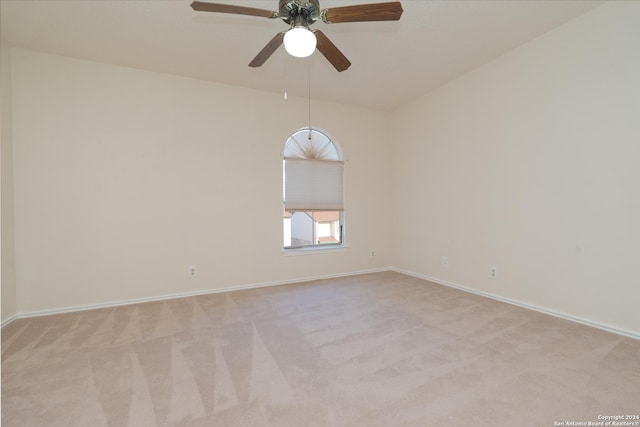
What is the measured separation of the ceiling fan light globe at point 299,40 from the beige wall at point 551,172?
249cm

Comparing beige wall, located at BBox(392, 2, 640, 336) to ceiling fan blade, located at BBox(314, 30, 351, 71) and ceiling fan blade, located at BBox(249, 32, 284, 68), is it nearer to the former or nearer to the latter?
ceiling fan blade, located at BBox(314, 30, 351, 71)

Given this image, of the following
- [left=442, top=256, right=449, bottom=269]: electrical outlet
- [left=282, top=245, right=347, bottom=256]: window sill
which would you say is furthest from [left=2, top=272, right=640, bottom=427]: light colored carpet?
[left=282, top=245, right=347, bottom=256]: window sill

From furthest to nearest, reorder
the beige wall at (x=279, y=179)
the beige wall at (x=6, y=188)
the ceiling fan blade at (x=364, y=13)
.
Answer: the beige wall at (x=6, y=188)
the beige wall at (x=279, y=179)
the ceiling fan blade at (x=364, y=13)

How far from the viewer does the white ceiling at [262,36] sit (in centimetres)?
225

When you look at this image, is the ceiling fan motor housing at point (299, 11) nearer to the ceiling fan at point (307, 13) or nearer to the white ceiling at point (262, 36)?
the ceiling fan at point (307, 13)

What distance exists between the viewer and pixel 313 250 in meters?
4.16

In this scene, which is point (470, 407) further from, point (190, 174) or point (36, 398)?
point (190, 174)

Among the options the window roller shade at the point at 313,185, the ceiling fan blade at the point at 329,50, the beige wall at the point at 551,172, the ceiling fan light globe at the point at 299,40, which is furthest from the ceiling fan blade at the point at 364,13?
the window roller shade at the point at 313,185

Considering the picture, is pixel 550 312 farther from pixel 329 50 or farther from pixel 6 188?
pixel 6 188

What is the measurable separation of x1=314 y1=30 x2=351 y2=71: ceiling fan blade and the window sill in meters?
2.56

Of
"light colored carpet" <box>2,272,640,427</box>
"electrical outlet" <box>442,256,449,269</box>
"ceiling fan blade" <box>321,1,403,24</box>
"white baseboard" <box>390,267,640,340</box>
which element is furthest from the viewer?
"electrical outlet" <box>442,256,449,269</box>

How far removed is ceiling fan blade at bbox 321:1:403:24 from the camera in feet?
5.25

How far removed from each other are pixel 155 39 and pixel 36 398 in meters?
2.94

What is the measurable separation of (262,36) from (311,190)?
2.09 m
